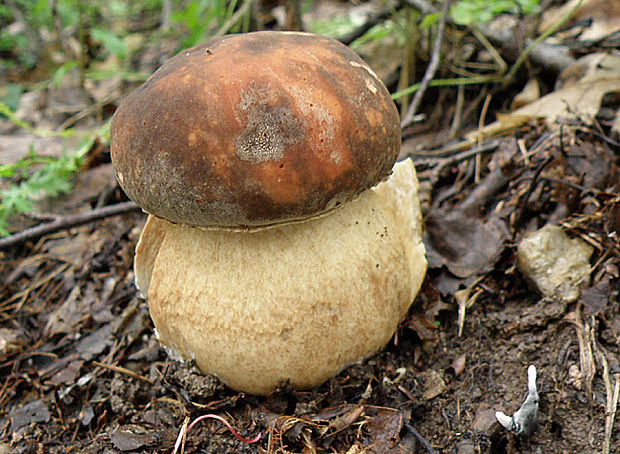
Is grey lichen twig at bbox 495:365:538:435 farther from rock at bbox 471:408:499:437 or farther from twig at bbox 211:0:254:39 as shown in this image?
twig at bbox 211:0:254:39

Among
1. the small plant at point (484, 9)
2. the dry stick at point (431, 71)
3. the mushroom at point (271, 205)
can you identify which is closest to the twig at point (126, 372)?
the mushroom at point (271, 205)

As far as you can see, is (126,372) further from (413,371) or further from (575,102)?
(575,102)

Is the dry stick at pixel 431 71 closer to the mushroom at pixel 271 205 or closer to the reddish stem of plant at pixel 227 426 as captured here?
the mushroom at pixel 271 205

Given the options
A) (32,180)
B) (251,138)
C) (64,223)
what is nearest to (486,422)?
(251,138)

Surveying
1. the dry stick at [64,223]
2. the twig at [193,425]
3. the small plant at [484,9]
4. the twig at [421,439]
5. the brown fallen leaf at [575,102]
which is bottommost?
the twig at [193,425]

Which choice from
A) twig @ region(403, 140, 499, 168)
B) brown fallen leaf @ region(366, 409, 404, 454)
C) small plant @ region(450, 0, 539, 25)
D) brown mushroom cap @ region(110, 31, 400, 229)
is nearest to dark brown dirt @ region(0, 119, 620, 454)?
brown fallen leaf @ region(366, 409, 404, 454)

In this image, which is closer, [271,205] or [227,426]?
[271,205]
